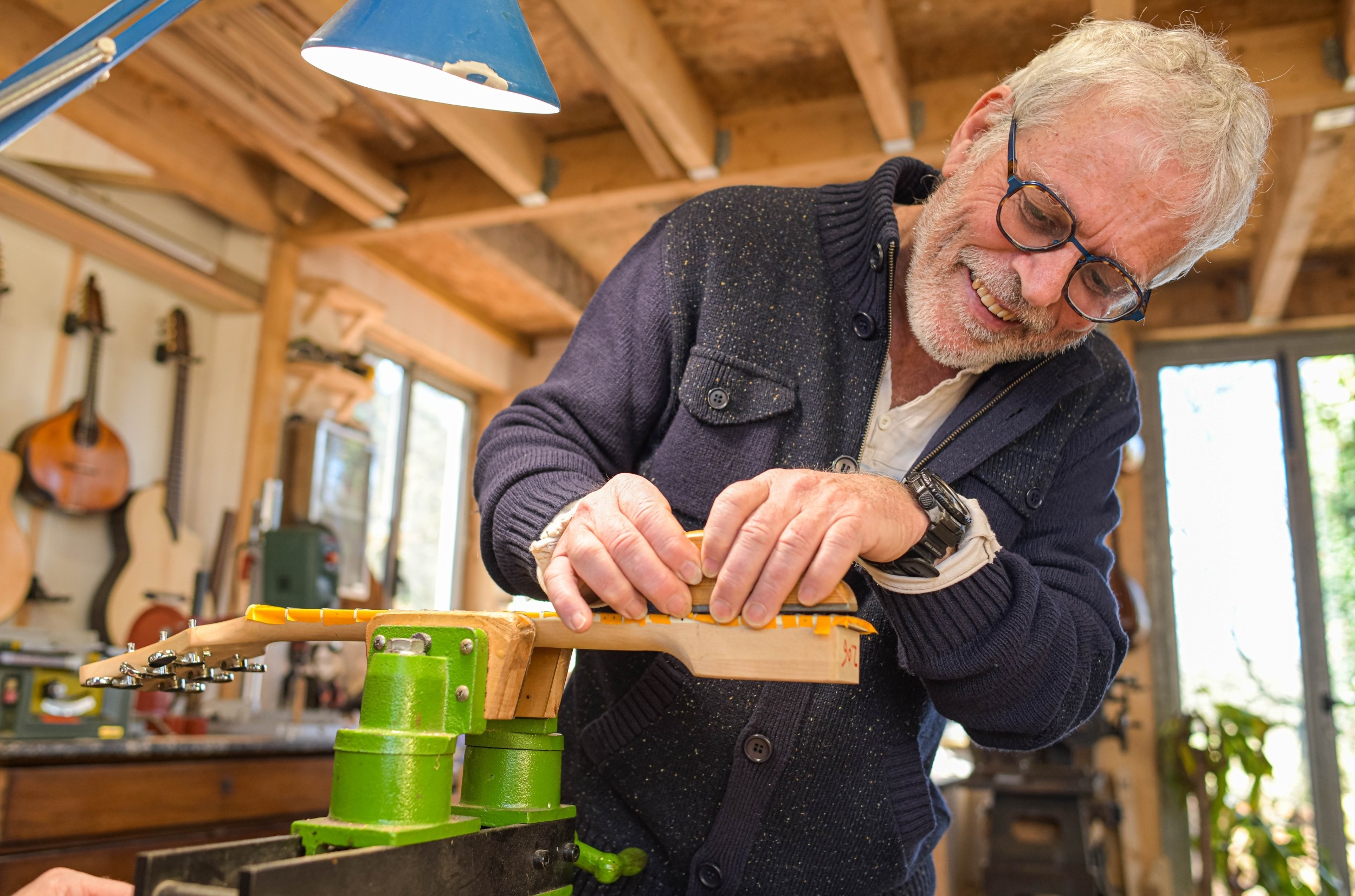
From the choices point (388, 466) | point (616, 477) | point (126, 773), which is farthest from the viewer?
point (388, 466)

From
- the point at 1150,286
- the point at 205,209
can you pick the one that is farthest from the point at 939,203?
the point at 205,209

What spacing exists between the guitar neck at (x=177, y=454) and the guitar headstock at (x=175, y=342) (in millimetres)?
24

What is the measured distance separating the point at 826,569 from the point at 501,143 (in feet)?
11.1

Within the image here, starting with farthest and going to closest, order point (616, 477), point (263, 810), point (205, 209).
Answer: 1. point (205, 209)
2. point (263, 810)
3. point (616, 477)

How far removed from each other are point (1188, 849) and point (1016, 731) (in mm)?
5116

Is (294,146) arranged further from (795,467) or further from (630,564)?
(630,564)

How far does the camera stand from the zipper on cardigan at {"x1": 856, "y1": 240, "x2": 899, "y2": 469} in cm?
122

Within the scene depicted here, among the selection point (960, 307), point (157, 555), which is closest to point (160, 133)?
point (157, 555)

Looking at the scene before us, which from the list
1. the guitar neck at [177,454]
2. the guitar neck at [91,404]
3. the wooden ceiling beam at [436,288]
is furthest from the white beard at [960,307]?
the wooden ceiling beam at [436,288]

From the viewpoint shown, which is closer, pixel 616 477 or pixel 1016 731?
pixel 616 477

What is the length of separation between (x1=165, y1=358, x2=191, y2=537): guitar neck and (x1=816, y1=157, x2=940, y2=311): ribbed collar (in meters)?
3.43

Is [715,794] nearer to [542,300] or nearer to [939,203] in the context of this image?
[939,203]

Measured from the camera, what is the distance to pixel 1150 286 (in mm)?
1277

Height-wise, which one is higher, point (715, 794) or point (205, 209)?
point (205, 209)
